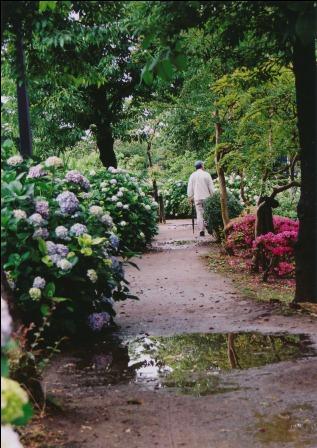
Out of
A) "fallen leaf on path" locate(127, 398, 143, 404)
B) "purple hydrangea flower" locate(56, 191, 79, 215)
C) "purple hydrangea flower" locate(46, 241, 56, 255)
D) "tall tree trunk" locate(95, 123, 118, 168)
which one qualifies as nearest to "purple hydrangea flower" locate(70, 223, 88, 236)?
"purple hydrangea flower" locate(56, 191, 79, 215)

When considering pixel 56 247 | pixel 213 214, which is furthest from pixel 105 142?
pixel 56 247

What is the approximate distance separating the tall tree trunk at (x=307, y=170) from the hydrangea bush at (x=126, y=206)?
6.01 metres

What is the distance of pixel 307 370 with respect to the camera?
5.25 meters

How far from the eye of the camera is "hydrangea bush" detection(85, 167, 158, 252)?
13.6m

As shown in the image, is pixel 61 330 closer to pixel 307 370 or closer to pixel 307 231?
pixel 307 370

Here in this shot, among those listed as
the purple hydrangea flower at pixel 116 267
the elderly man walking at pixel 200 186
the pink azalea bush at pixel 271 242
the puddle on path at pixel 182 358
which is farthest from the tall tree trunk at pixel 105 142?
the puddle on path at pixel 182 358

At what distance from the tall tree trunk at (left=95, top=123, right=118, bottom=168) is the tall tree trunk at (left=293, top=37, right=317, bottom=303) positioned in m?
11.4

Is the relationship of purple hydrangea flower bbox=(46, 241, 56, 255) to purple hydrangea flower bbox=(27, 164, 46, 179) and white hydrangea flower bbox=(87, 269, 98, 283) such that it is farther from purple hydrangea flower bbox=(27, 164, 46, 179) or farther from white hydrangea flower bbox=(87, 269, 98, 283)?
purple hydrangea flower bbox=(27, 164, 46, 179)

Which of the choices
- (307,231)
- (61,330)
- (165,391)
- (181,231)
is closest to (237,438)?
(165,391)

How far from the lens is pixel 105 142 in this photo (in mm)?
18156

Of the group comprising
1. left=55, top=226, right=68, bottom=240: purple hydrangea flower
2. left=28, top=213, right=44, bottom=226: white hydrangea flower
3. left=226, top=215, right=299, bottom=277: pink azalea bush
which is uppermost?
left=28, top=213, right=44, bottom=226: white hydrangea flower

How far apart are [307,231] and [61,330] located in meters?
3.30

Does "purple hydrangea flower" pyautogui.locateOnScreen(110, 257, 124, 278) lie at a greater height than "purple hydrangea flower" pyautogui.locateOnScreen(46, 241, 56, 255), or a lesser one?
lesser

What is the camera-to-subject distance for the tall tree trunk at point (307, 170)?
273 inches
